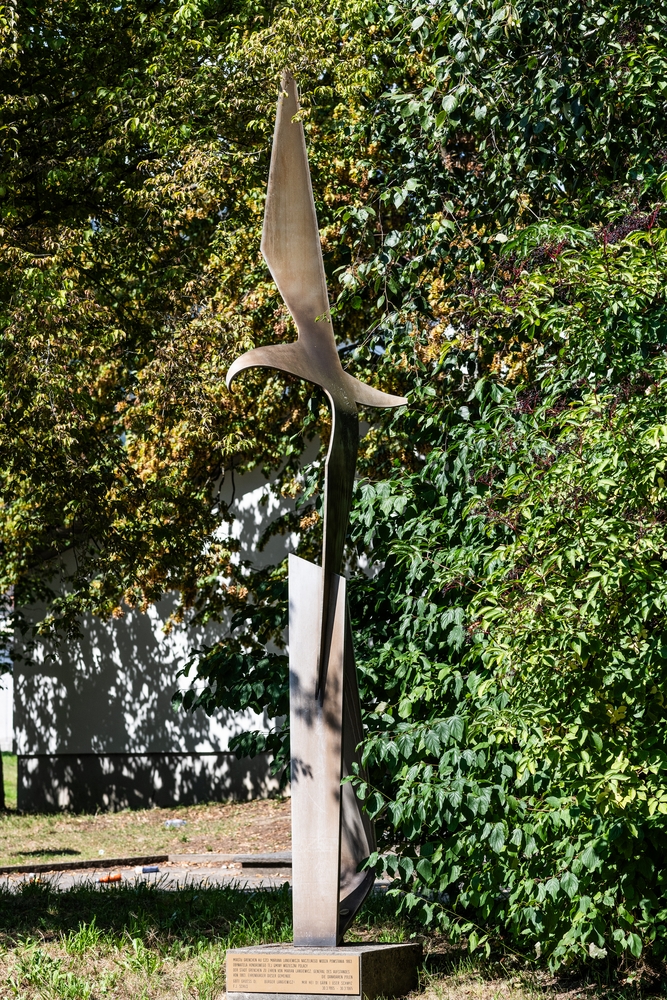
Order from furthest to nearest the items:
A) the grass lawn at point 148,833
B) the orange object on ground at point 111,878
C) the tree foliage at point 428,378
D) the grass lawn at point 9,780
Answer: the grass lawn at point 9,780
the grass lawn at point 148,833
the orange object on ground at point 111,878
the tree foliage at point 428,378

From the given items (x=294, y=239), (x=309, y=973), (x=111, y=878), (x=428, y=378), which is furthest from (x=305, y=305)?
(x=111, y=878)

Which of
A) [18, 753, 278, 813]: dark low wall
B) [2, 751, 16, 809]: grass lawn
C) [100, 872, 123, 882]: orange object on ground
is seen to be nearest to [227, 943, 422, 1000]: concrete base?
[100, 872, 123, 882]: orange object on ground

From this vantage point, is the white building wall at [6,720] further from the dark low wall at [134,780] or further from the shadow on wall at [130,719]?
the dark low wall at [134,780]

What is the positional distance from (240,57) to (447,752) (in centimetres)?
768

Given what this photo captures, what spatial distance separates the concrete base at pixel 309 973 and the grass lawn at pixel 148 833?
8495 millimetres

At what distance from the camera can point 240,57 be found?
1114 centimetres

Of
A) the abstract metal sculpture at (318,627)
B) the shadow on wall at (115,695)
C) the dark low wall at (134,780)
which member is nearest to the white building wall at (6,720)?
the shadow on wall at (115,695)

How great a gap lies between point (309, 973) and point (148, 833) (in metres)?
11.1

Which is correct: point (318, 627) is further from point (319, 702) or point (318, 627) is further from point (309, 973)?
point (309, 973)

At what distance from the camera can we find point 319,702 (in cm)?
632

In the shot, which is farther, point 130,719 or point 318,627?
point 130,719

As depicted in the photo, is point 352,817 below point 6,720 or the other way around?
below

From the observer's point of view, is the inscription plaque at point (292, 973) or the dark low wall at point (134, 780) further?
the dark low wall at point (134, 780)

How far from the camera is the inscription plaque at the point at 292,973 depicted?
227 inches
